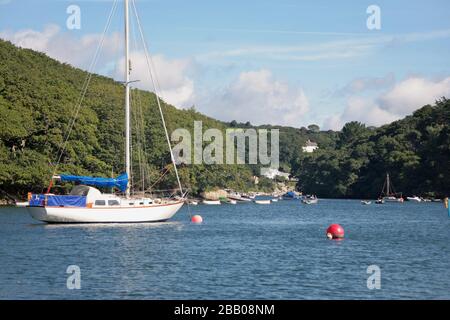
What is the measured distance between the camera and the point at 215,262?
48344 millimetres

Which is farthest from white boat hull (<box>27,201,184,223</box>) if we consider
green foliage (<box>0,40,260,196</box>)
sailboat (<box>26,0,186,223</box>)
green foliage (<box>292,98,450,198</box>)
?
green foliage (<box>292,98,450,198</box>)

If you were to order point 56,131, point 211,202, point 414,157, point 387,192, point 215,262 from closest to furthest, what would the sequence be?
point 215,262
point 56,131
point 211,202
point 414,157
point 387,192

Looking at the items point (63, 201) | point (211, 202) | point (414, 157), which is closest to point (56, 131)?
point (211, 202)

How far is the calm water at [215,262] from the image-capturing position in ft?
124

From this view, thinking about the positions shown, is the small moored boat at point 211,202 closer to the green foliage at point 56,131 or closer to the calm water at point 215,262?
the green foliage at point 56,131

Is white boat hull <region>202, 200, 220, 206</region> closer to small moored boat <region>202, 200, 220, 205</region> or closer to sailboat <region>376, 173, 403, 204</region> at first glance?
small moored boat <region>202, 200, 220, 205</region>

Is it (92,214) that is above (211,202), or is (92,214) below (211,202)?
above

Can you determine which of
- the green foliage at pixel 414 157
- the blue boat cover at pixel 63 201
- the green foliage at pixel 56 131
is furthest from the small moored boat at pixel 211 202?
the blue boat cover at pixel 63 201

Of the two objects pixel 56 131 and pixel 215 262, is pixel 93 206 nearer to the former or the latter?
pixel 215 262

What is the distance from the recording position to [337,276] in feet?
140

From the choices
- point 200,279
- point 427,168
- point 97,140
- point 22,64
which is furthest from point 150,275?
point 427,168

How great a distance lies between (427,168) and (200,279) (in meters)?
139
